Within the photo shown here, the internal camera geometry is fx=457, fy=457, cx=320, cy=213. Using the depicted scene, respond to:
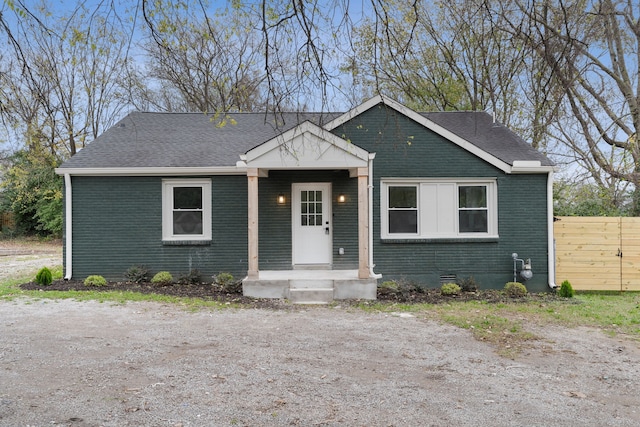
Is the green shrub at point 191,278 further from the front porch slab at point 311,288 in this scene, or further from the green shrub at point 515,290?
the green shrub at point 515,290

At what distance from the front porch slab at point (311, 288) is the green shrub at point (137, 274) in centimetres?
289

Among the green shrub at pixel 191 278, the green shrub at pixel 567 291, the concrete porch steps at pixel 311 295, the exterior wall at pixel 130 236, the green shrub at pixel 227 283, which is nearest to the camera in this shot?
the concrete porch steps at pixel 311 295

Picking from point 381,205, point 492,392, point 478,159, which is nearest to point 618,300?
point 478,159

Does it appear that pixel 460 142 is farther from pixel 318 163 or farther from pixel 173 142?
pixel 173 142

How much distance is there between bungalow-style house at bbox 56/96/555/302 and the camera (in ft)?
36.2

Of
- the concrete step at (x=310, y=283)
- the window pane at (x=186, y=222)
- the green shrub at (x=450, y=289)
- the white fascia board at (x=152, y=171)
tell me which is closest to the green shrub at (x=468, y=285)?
the green shrub at (x=450, y=289)

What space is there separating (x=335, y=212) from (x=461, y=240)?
10.2 ft

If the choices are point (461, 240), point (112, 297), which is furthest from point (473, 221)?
point (112, 297)

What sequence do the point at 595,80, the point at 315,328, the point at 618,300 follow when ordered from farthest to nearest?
the point at 595,80
the point at 618,300
the point at 315,328

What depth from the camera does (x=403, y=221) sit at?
1120 cm

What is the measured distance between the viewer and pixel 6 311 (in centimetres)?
816

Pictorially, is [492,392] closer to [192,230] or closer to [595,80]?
[192,230]

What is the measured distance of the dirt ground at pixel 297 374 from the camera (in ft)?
12.7

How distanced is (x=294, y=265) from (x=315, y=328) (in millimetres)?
4075
